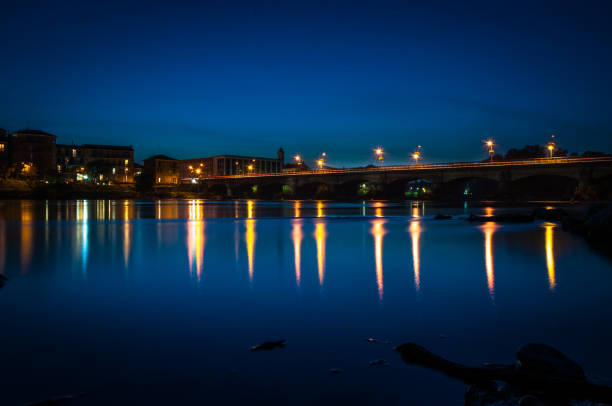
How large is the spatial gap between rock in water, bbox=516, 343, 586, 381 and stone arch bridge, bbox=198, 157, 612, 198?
232 ft

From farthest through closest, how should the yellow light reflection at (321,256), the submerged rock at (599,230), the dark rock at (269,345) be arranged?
the submerged rock at (599,230), the yellow light reflection at (321,256), the dark rock at (269,345)

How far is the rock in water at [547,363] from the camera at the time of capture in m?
4.52

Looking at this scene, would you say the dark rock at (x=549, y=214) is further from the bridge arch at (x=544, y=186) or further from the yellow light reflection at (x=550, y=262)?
the bridge arch at (x=544, y=186)

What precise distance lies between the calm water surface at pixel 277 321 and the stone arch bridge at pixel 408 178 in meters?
60.4

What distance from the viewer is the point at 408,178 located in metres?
90.8

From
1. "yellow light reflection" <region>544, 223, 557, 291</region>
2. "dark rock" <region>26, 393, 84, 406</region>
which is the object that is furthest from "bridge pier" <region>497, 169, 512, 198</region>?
"dark rock" <region>26, 393, 84, 406</region>

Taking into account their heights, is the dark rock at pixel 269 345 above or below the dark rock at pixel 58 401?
above

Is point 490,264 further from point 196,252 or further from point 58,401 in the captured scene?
point 58,401

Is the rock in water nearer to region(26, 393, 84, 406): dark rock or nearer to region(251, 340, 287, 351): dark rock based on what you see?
region(251, 340, 287, 351): dark rock

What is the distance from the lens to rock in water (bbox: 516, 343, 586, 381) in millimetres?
4523

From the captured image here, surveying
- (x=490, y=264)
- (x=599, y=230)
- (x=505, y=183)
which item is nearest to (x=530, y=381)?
A: (x=490, y=264)

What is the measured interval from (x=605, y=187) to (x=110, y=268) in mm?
73581

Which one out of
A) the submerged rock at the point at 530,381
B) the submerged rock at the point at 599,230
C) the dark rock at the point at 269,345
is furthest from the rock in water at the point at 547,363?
the submerged rock at the point at 599,230

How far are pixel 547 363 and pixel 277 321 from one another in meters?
3.89
